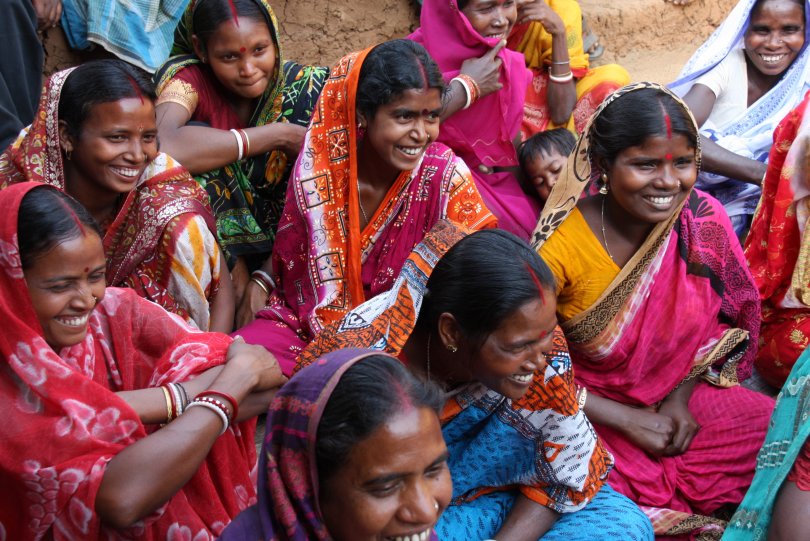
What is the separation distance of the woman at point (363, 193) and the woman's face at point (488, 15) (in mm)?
933

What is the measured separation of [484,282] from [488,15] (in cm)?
225

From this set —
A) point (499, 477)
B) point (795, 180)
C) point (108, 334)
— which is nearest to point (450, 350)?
point (499, 477)

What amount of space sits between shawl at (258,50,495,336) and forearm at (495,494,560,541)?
106 cm

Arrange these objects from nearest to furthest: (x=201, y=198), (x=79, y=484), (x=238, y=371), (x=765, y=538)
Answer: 1. (x=79, y=484)
2. (x=238, y=371)
3. (x=765, y=538)
4. (x=201, y=198)

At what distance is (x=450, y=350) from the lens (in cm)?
264

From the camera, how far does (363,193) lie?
3674 mm

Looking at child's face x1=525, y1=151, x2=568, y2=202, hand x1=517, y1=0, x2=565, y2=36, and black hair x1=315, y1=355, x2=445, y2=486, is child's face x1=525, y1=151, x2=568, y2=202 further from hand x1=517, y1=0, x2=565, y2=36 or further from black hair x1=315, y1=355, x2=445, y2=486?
black hair x1=315, y1=355, x2=445, y2=486

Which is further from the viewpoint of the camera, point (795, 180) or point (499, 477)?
point (795, 180)

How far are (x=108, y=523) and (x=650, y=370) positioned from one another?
6.73ft

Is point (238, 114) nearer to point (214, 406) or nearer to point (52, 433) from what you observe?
point (214, 406)

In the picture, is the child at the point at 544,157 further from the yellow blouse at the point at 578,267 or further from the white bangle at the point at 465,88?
the yellow blouse at the point at 578,267

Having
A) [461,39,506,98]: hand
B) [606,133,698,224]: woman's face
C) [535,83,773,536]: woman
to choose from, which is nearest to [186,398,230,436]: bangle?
[535,83,773,536]: woman

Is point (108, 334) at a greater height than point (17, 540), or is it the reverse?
point (108, 334)

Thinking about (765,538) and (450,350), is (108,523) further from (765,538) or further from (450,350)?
(765,538)
